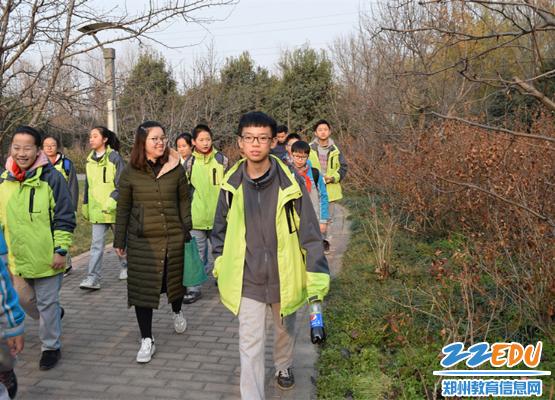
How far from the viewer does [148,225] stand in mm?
4227

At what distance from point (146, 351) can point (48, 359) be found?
2.49 feet

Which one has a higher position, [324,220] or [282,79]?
[282,79]

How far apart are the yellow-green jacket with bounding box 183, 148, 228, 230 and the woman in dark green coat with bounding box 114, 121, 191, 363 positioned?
1.65 metres

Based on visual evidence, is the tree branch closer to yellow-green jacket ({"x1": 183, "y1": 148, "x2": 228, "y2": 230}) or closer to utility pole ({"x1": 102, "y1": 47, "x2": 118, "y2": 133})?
yellow-green jacket ({"x1": 183, "y1": 148, "x2": 228, "y2": 230})

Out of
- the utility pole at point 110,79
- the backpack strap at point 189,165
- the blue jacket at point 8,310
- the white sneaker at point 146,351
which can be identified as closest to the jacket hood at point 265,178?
the blue jacket at point 8,310

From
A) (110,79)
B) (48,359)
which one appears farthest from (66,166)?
(48,359)

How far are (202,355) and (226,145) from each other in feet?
50.4

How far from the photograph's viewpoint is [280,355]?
11.9ft

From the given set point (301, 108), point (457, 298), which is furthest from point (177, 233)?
point (301, 108)

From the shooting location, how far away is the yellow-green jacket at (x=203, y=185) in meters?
6.00

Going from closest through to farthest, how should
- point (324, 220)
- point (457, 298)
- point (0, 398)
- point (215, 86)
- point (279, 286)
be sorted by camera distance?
point (0, 398)
point (279, 286)
point (457, 298)
point (324, 220)
point (215, 86)

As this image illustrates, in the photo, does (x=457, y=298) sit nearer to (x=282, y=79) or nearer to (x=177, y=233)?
(x=177, y=233)

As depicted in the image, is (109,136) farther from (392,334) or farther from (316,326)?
(316,326)

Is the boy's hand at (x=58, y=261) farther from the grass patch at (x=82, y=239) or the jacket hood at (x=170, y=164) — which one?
the grass patch at (x=82, y=239)
